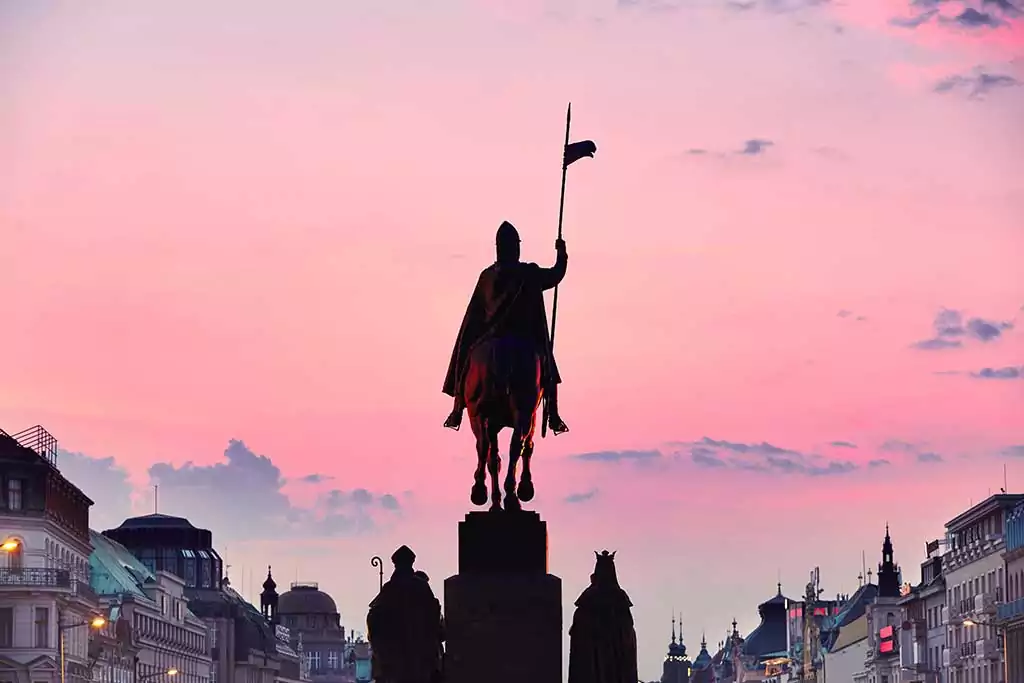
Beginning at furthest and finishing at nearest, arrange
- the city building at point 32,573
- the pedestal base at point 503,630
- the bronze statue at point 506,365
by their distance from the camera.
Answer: the city building at point 32,573
the bronze statue at point 506,365
the pedestal base at point 503,630

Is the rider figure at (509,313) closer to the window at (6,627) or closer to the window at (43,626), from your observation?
the window at (6,627)

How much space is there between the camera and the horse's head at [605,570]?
42.9 metres

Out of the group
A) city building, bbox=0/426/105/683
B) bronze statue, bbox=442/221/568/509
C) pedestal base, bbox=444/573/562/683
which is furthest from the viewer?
city building, bbox=0/426/105/683

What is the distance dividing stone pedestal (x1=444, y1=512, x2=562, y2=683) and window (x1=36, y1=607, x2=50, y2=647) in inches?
5088

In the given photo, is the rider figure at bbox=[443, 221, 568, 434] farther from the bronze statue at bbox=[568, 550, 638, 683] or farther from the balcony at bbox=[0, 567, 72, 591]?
the balcony at bbox=[0, 567, 72, 591]

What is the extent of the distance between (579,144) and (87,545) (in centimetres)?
15314

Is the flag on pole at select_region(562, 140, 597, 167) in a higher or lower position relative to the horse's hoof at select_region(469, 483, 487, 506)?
higher

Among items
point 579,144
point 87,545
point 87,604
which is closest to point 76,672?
point 87,604

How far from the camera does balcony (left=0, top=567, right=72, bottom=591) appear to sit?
167875 mm

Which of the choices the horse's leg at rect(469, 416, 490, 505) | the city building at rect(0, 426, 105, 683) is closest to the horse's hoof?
the horse's leg at rect(469, 416, 490, 505)

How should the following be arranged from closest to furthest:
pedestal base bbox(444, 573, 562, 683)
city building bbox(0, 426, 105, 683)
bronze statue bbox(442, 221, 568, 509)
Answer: pedestal base bbox(444, 573, 562, 683) → bronze statue bbox(442, 221, 568, 509) → city building bbox(0, 426, 105, 683)

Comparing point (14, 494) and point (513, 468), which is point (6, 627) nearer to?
point (14, 494)

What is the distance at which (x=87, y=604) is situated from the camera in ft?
594

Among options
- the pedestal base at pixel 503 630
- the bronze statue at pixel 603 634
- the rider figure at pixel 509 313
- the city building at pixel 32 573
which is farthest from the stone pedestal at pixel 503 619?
the city building at pixel 32 573
